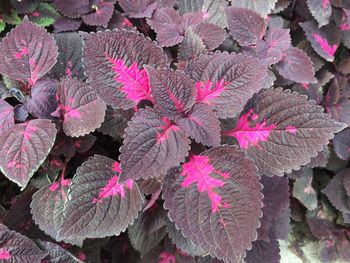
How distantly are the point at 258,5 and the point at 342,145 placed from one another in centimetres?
60

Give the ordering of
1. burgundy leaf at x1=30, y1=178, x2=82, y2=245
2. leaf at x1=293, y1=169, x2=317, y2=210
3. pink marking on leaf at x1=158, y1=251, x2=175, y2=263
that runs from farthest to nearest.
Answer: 1. leaf at x1=293, y1=169, x2=317, y2=210
2. pink marking on leaf at x1=158, y1=251, x2=175, y2=263
3. burgundy leaf at x1=30, y1=178, x2=82, y2=245

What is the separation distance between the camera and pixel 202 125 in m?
0.87

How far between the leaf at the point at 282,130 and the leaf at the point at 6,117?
483 mm

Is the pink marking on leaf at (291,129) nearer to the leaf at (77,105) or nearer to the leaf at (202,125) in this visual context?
the leaf at (202,125)

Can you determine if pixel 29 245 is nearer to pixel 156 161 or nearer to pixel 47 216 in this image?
pixel 47 216

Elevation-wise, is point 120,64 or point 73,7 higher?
point 120,64

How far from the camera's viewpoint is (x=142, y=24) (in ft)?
4.39

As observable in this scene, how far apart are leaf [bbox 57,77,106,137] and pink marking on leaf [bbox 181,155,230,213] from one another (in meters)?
0.23

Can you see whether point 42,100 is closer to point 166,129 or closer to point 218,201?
point 166,129

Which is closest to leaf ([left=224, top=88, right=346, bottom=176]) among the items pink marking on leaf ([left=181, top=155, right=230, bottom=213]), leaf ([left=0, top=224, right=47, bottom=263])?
pink marking on leaf ([left=181, top=155, right=230, bottom=213])

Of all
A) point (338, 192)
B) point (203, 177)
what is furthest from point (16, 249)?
point (338, 192)

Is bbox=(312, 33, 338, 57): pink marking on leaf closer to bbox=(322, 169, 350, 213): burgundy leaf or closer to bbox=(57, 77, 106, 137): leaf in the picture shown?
bbox=(322, 169, 350, 213): burgundy leaf

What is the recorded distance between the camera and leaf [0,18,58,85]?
1003 mm

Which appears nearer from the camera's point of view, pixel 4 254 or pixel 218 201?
pixel 218 201
